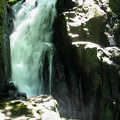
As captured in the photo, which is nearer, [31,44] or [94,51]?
[94,51]

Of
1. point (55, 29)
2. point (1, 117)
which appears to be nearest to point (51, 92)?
point (55, 29)

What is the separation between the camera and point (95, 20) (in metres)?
12.1

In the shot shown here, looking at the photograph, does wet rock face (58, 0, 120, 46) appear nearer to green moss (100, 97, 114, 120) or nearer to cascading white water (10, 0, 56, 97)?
cascading white water (10, 0, 56, 97)

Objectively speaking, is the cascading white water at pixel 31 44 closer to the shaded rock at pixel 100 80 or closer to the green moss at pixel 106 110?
the shaded rock at pixel 100 80

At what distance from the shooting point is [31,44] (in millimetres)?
13602

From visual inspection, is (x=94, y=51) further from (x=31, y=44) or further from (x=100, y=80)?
(x=31, y=44)

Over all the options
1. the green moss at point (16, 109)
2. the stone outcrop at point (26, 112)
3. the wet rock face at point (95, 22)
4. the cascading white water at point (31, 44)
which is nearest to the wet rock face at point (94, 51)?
the wet rock face at point (95, 22)

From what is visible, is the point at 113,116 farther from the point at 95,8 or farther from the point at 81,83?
the point at 95,8

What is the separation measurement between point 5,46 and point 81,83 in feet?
15.4

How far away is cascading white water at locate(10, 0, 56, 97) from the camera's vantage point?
1234 cm

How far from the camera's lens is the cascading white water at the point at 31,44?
12344 millimetres

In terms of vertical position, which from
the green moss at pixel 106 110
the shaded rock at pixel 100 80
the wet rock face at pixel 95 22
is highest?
the wet rock face at pixel 95 22

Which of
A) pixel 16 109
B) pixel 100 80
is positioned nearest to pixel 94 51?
pixel 100 80

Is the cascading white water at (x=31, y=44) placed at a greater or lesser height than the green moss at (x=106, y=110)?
greater
